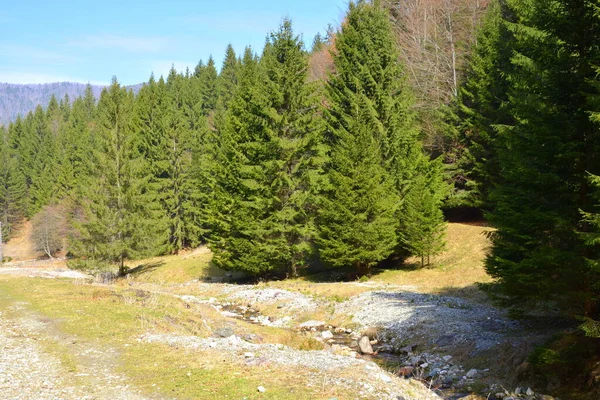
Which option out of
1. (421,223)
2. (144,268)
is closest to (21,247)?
(144,268)

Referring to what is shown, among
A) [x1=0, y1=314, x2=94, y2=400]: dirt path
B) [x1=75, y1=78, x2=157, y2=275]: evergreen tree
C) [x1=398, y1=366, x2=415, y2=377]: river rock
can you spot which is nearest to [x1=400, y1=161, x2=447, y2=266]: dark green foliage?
[x1=398, y1=366, x2=415, y2=377]: river rock

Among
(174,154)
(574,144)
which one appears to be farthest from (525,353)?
(174,154)

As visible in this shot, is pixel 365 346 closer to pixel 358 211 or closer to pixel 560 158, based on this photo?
pixel 560 158

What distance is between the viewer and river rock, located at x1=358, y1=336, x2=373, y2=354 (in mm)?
17656

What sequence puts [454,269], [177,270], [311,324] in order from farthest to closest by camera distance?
[177,270] → [454,269] → [311,324]

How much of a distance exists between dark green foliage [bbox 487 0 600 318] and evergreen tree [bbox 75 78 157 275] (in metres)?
32.6

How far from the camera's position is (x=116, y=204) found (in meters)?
38.9

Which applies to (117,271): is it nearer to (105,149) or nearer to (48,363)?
(105,149)

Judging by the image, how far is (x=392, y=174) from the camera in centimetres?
3331

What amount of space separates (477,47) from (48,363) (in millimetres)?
37877

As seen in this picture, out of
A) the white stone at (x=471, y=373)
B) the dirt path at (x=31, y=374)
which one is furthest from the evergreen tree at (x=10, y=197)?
the white stone at (x=471, y=373)

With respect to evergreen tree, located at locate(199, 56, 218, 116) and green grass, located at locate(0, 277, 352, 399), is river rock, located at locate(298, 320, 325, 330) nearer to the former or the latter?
green grass, located at locate(0, 277, 352, 399)

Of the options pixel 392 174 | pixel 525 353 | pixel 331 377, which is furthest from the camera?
pixel 392 174

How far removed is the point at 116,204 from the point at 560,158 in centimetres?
3564
